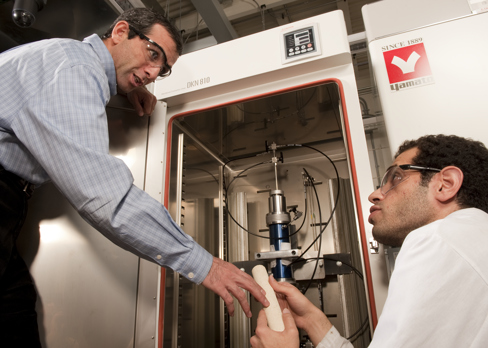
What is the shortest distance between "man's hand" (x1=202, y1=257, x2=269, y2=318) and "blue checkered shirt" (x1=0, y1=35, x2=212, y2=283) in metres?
0.03

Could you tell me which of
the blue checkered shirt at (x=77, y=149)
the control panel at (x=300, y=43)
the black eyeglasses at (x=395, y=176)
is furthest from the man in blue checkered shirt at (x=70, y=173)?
the control panel at (x=300, y=43)

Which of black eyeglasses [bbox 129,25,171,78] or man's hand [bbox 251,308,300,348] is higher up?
black eyeglasses [bbox 129,25,171,78]

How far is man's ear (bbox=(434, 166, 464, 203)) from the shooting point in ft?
2.58

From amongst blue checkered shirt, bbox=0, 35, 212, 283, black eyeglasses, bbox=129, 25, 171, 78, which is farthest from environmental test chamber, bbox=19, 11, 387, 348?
blue checkered shirt, bbox=0, 35, 212, 283

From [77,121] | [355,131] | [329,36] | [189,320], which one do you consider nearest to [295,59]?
[329,36]

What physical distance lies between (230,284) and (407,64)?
0.82 m

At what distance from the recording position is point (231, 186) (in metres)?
1.86

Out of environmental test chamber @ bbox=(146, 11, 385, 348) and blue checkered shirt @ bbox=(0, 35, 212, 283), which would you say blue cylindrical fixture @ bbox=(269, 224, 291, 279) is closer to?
environmental test chamber @ bbox=(146, 11, 385, 348)

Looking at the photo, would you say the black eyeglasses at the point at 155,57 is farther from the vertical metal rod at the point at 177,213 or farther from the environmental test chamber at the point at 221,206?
the vertical metal rod at the point at 177,213

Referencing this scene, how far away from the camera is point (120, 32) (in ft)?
3.71

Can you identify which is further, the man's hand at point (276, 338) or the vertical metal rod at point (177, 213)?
the vertical metal rod at point (177, 213)

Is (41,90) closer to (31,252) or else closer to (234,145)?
(31,252)

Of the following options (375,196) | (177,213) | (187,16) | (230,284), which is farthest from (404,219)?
(187,16)

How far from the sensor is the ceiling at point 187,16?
1.51 m
